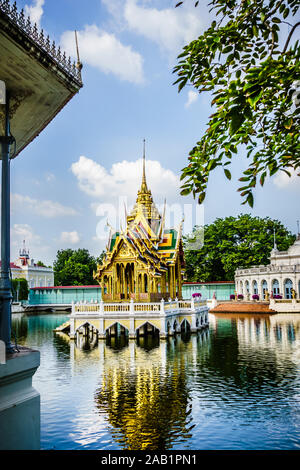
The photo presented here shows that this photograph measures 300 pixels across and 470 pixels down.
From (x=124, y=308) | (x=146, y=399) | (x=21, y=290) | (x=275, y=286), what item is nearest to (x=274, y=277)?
(x=275, y=286)

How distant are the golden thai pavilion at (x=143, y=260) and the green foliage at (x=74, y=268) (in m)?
42.0

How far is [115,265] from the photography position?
2514cm

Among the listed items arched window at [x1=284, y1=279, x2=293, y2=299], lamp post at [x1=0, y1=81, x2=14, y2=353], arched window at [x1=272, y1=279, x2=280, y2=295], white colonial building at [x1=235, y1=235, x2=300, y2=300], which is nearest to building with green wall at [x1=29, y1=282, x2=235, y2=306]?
white colonial building at [x1=235, y1=235, x2=300, y2=300]

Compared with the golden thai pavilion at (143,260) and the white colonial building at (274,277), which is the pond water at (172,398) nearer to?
the golden thai pavilion at (143,260)

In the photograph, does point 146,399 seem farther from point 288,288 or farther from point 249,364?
point 288,288

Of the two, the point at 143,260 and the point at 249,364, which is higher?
the point at 143,260

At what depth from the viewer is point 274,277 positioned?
150ft

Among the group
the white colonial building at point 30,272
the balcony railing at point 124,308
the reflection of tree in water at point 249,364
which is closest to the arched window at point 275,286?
the reflection of tree in water at point 249,364

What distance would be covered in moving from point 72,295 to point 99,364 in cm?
4419

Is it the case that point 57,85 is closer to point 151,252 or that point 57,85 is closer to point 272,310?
point 151,252

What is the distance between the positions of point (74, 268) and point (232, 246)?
29704mm

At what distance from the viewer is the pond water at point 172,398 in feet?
25.0

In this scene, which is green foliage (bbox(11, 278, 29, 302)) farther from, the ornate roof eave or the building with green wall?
the ornate roof eave

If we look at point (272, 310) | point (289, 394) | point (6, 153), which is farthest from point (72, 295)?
point (6, 153)
